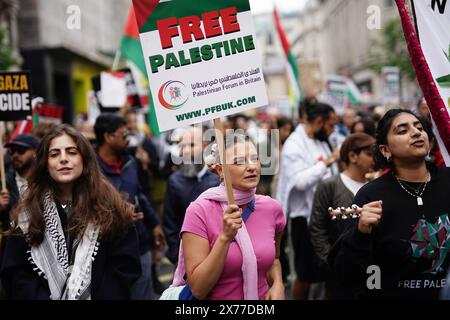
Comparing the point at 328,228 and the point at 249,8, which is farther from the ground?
the point at 249,8

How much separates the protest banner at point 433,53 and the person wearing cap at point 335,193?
1405 mm

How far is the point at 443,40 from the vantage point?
346cm

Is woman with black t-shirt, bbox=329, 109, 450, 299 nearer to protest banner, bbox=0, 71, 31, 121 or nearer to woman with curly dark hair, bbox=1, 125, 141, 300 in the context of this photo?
woman with curly dark hair, bbox=1, 125, 141, 300

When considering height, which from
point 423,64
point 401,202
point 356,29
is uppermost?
point 356,29

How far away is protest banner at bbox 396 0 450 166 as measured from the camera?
335 centimetres

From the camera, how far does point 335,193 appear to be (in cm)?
478

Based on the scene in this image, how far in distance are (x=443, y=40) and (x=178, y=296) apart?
204 centimetres

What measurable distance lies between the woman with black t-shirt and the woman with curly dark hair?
4.28 ft

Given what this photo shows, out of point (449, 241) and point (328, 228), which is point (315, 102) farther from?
point (449, 241)

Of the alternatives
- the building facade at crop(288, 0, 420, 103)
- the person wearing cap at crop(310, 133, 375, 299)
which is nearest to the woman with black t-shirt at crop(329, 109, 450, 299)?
the person wearing cap at crop(310, 133, 375, 299)

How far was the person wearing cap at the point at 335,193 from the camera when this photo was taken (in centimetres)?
476

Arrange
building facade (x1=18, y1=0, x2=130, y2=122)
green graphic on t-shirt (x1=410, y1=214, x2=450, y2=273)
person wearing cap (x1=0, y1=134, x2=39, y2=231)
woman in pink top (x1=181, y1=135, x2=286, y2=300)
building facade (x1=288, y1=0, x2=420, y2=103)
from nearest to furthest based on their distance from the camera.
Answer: woman in pink top (x1=181, y1=135, x2=286, y2=300) → green graphic on t-shirt (x1=410, y1=214, x2=450, y2=273) → person wearing cap (x1=0, y1=134, x2=39, y2=231) → building facade (x1=18, y1=0, x2=130, y2=122) → building facade (x1=288, y1=0, x2=420, y2=103)
